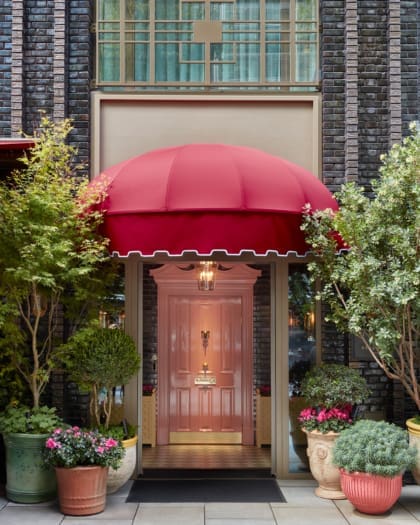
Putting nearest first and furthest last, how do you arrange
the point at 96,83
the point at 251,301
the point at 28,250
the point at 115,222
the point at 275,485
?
the point at 28,250, the point at 115,222, the point at 275,485, the point at 96,83, the point at 251,301

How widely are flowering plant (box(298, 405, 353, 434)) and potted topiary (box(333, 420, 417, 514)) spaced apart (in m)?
0.61

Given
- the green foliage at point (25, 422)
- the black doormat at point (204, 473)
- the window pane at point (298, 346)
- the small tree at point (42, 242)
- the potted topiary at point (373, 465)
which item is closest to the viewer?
the potted topiary at point (373, 465)

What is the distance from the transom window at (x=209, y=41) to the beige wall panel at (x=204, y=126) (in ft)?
1.21

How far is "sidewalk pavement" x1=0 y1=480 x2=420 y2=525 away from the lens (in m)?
7.80

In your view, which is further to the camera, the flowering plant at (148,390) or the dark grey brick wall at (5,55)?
the flowering plant at (148,390)

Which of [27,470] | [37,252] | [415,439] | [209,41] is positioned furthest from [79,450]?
[209,41]

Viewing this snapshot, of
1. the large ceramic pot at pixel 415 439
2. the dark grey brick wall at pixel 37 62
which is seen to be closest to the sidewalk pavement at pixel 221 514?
the large ceramic pot at pixel 415 439

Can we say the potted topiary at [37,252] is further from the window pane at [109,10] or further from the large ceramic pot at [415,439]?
the large ceramic pot at [415,439]

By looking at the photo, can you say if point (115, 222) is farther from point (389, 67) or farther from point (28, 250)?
point (389, 67)

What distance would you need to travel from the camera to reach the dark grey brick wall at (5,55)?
991 centimetres

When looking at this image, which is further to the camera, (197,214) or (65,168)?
(65,168)

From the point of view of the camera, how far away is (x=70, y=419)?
32.2ft

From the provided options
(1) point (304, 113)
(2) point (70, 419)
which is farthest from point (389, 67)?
(2) point (70, 419)

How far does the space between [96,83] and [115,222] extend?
2.64 metres
